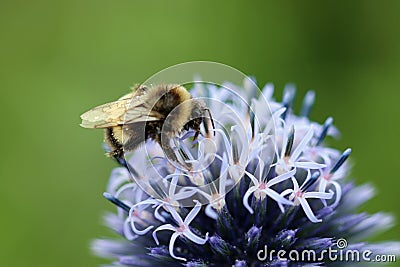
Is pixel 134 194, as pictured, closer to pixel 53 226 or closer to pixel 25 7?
pixel 53 226

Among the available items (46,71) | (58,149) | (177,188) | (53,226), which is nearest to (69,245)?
(53,226)

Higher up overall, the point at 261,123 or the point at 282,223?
the point at 261,123

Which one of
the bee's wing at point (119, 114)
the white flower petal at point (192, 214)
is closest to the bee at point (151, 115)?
the bee's wing at point (119, 114)

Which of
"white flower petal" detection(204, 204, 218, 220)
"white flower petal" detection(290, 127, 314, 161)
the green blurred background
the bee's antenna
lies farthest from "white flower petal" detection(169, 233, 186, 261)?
the green blurred background

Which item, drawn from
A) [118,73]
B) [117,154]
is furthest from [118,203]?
[118,73]

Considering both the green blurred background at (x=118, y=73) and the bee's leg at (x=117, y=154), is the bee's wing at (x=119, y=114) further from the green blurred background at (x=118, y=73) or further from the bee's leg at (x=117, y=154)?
the green blurred background at (x=118, y=73)

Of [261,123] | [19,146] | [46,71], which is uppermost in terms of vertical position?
Result: [46,71]
